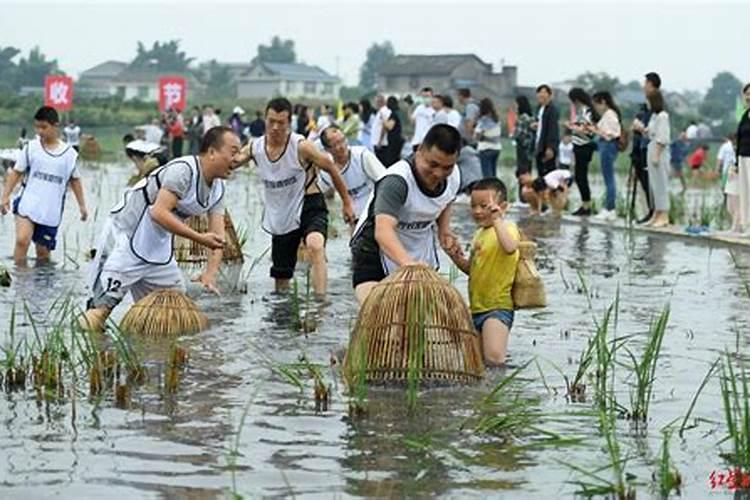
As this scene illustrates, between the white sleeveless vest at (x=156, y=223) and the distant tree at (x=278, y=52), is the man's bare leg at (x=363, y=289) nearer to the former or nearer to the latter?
the white sleeveless vest at (x=156, y=223)

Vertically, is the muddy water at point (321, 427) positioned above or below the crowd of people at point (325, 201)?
below

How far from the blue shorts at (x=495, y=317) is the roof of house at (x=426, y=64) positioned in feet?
343

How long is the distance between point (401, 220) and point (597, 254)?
334 inches

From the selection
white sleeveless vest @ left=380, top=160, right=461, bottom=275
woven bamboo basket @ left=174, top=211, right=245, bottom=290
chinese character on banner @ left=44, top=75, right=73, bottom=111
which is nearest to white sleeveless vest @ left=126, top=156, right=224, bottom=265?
white sleeveless vest @ left=380, top=160, right=461, bottom=275

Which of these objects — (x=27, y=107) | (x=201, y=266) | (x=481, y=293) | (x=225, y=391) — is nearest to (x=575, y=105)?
(x=201, y=266)

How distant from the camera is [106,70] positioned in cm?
17762

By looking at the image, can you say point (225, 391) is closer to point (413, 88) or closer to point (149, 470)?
point (149, 470)

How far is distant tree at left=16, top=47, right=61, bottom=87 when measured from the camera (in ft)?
451

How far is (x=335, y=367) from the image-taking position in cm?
1004

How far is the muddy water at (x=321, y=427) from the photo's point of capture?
7.18 m

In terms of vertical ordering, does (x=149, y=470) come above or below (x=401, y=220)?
below

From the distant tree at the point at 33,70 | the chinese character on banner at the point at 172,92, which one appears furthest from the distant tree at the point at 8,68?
the chinese character on banner at the point at 172,92

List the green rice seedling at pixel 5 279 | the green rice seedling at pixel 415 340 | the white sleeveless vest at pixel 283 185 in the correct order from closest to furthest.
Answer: the green rice seedling at pixel 415 340
the white sleeveless vest at pixel 283 185
the green rice seedling at pixel 5 279

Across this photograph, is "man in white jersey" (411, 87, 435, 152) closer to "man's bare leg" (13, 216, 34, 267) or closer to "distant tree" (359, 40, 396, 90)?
"man's bare leg" (13, 216, 34, 267)
